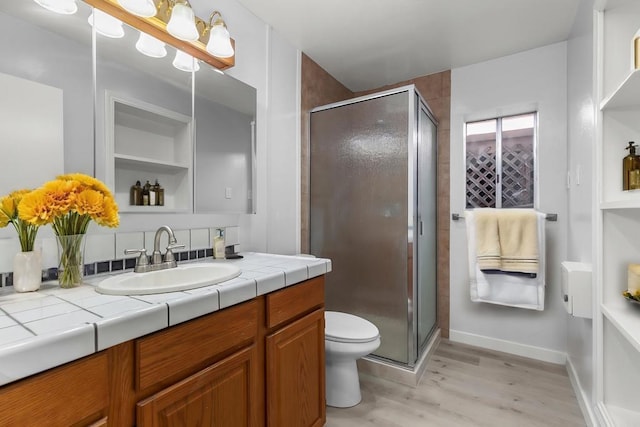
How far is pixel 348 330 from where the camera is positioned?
5.67 feet

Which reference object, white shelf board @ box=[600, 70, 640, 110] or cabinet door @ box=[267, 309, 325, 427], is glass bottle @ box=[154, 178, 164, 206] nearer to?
cabinet door @ box=[267, 309, 325, 427]

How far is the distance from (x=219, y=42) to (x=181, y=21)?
0.72ft

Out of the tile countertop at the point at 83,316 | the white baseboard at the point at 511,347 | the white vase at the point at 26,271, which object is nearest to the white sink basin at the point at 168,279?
the tile countertop at the point at 83,316

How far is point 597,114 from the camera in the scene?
1.31 meters

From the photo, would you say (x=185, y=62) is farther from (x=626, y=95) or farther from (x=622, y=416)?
(x=622, y=416)

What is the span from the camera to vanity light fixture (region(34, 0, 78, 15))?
1.07 m

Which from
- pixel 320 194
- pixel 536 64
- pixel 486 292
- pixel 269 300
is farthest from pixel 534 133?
pixel 269 300

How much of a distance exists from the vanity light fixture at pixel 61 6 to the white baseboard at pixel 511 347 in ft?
10.0

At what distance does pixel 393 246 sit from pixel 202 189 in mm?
1232

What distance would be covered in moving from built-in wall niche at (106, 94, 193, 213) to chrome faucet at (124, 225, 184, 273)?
0.17 m

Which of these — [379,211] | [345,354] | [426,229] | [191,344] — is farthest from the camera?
[426,229]

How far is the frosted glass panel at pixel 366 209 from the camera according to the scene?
6.59 feet

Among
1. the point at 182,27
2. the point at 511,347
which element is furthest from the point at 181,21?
the point at 511,347

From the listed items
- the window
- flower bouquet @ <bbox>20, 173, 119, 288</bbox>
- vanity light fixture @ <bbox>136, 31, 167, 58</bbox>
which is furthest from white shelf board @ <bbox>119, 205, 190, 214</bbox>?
the window
